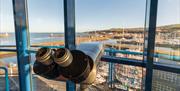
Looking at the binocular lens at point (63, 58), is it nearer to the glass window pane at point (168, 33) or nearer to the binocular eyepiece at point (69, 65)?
the binocular eyepiece at point (69, 65)

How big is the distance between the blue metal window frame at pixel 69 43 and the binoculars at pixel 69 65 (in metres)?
0.19

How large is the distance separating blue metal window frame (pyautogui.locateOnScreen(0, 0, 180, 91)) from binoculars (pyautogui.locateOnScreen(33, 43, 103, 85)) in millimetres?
192

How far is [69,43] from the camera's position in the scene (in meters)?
2.25

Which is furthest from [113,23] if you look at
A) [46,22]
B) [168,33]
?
[46,22]

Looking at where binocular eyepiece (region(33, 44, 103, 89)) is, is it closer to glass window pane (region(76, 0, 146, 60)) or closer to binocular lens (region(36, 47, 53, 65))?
binocular lens (region(36, 47, 53, 65))

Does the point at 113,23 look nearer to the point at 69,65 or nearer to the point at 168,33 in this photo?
the point at 168,33

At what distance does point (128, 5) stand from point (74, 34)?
2.49 feet

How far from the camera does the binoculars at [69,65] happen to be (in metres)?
0.93

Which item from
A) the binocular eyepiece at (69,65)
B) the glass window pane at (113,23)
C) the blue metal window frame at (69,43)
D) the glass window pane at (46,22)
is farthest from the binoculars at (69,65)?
the glass window pane at (46,22)

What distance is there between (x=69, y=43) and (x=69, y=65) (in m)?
1.31

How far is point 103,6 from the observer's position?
2049 millimetres

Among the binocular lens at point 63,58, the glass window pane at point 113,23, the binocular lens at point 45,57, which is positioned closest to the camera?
the binocular lens at point 63,58

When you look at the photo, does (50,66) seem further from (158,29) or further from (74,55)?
(158,29)

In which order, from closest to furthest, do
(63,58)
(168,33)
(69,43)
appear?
(63,58) → (168,33) → (69,43)
